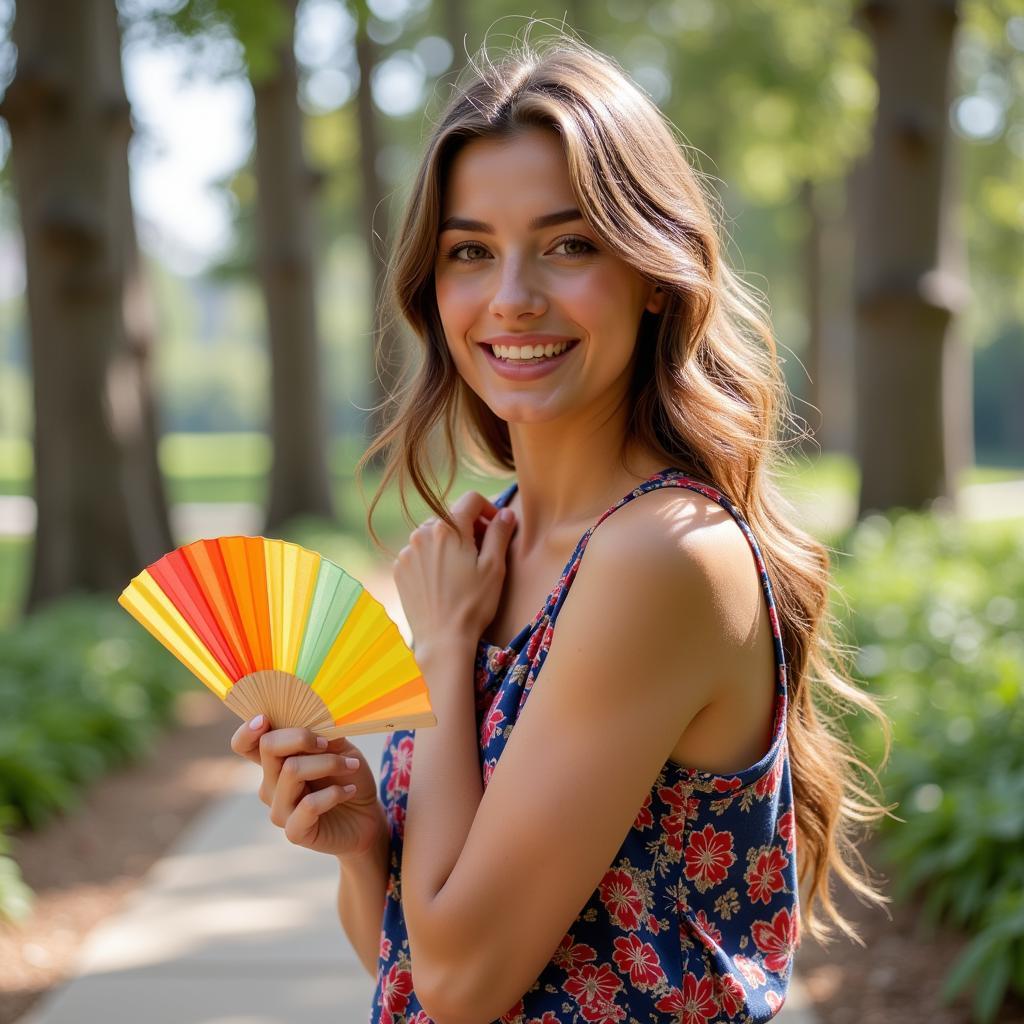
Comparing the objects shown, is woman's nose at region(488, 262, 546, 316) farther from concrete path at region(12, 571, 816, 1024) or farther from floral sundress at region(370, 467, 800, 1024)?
concrete path at region(12, 571, 816, 1024)

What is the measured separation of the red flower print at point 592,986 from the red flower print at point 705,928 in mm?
118

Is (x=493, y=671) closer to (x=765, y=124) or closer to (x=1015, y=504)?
(x=1015, y=504)

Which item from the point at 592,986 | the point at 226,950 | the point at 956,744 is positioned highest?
the point at 592,986

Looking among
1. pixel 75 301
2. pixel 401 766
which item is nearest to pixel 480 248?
pixel 401 766

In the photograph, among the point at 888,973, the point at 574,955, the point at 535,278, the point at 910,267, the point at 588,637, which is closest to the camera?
the point at 588,637

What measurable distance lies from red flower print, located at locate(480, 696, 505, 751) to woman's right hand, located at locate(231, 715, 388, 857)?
0.17 meters

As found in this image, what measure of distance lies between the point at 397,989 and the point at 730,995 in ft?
1.52

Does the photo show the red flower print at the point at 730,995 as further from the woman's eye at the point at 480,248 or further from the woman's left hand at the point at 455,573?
the woman's eye at the point at 480,248

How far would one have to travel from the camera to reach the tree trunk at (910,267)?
Answer: 30.6 ft

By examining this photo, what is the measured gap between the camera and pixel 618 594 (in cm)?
150

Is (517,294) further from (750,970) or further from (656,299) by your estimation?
(750,970)

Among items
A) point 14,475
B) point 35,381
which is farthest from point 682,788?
point 14,475

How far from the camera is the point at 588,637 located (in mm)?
1498

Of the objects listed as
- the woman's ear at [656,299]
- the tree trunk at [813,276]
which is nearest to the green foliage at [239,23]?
the woman's ear at [656,299]
